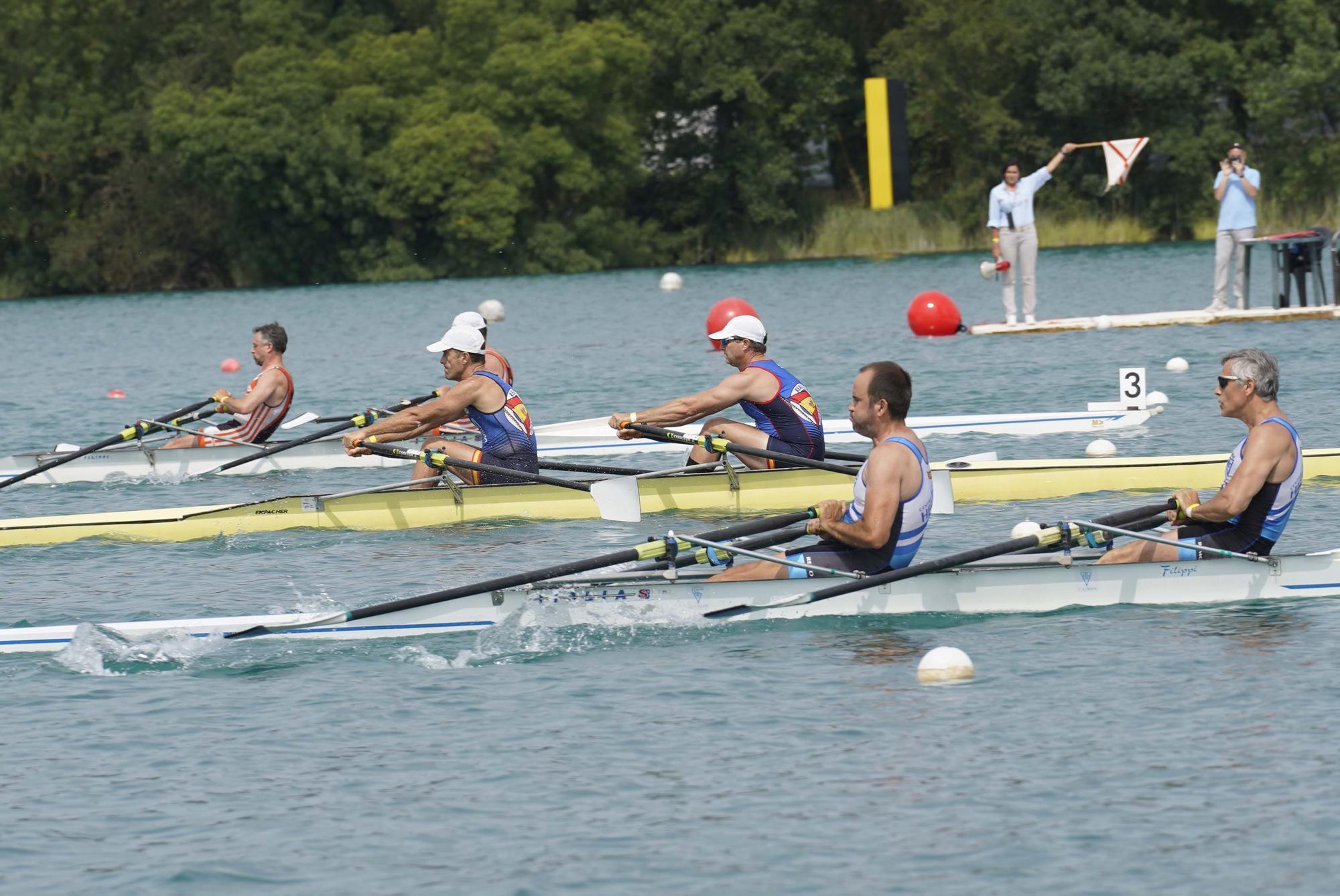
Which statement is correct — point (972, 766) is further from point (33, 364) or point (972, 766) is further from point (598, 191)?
point (598, 191)

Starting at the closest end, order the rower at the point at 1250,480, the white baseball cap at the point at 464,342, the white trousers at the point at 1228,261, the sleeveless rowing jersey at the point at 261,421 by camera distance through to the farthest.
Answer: the rower at the point at 1250,480
the white baseball cap at the point at 464,342
the sleeveless rowing jersey at the point at 261,421
the white trousers at the point at 1228,261

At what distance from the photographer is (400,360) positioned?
2670 centimetres

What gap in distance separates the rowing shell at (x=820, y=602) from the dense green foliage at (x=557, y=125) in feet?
133

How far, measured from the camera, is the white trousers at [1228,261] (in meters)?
21.3

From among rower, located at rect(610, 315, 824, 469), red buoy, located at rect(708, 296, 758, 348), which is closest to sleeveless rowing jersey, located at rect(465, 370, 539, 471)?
rower, located at rect(610, 315, 824, 469)

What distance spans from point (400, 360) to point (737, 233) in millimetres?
27634

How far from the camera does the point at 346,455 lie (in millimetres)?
15367

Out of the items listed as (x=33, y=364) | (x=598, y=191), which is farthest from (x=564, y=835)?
(x=598, y=191)

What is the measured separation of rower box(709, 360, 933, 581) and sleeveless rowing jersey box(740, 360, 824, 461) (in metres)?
2.80

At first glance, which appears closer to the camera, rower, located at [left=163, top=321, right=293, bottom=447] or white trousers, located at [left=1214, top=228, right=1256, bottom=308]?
rower, located at [left=163, top=321, right=293, bottom=447]

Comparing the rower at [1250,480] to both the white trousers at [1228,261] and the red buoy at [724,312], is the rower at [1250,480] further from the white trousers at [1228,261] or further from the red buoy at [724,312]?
the white trousers at [1228,261]

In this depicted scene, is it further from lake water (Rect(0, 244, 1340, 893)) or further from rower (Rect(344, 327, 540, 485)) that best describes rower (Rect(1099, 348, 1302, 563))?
rower (Rect(344, 327, 540, 485))

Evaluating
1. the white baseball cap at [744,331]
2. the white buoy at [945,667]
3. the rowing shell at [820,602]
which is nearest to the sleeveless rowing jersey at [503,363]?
the white baseball cap at [744,331]

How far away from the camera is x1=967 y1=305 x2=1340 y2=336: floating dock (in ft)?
72.5
